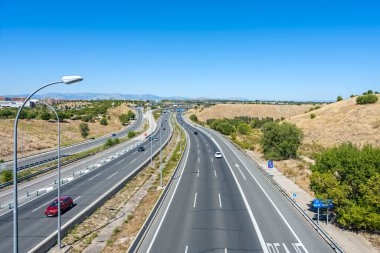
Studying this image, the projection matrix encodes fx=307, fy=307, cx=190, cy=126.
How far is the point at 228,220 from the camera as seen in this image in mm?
23500

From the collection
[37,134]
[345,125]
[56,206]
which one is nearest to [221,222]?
[56,206]

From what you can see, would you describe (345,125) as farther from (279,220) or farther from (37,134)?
(37,134)

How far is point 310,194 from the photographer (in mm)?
31312

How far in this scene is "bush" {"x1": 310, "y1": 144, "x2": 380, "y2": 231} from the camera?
67.4 ft

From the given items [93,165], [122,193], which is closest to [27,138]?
[93,165]

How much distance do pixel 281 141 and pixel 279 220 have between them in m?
34.7

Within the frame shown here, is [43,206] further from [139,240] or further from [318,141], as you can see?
[318,141]

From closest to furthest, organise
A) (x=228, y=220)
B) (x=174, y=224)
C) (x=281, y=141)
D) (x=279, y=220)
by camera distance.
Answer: (x=174, y=224), (x=279, y=220), (x=228, y=220), (x=281, y=141)

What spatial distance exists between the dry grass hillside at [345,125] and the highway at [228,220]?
4208 cm

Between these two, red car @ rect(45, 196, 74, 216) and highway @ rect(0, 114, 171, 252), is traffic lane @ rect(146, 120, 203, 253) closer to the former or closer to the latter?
highway @ rect(0, 114, 171, 252)

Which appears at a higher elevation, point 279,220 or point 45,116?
point 45,116

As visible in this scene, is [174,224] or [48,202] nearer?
Result: [174,224]

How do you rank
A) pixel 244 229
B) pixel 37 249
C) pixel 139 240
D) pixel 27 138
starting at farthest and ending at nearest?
pixel 27 138, pixel 244 229, pixel 139 240, pixel 37 249

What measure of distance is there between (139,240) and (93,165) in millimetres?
34811
